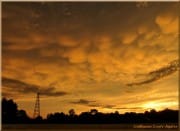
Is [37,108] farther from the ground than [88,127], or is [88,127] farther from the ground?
[37,108]

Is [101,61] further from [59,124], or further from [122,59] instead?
[59,124]

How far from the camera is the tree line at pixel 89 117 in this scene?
344cm

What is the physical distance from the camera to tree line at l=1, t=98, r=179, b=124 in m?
→ 3.44

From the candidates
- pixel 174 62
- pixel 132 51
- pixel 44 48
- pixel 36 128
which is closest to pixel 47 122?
pixel 36 128

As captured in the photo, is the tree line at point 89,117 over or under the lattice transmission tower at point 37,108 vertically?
under

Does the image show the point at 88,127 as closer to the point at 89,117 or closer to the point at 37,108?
the point at 89,117

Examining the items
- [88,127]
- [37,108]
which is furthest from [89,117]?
[37,108]

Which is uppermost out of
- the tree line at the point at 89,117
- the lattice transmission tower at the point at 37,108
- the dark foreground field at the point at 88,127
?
the lattice transmission tower at the point at 37,108

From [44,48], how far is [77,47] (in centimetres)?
26

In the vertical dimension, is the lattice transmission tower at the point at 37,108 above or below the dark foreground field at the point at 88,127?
above

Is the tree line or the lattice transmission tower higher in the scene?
the lattice transmission tower

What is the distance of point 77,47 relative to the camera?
3.57 meters

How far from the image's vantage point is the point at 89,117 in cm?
348

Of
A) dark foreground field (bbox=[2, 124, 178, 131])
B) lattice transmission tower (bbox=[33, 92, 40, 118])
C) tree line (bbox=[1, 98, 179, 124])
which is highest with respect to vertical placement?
lattice transmission tower (bbox=[33, 92, 40, 118])
